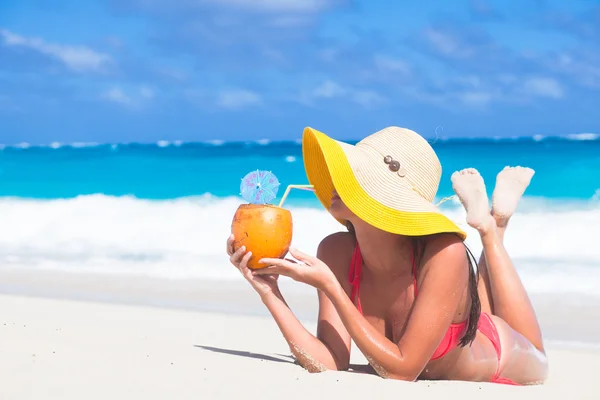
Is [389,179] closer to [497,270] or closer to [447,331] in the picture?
[447,331]

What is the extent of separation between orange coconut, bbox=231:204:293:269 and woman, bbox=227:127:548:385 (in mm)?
47

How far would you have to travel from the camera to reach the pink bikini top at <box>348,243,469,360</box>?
3.80 meters

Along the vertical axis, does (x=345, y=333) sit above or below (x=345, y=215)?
below

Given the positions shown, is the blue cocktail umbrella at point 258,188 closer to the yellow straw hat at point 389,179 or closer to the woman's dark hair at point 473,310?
the yellow straw hat at point 389,179

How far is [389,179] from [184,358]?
59.2 inches

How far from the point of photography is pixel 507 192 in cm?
512

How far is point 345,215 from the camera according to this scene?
367 centimetres

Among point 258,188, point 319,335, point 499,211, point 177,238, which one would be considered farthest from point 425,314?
point 177,238

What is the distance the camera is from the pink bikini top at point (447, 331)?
12.5 feet

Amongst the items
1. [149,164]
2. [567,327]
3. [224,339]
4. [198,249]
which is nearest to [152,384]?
[224,339]

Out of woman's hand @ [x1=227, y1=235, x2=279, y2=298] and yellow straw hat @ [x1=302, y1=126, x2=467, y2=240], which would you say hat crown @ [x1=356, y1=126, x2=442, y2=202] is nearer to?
yellow straw hat @ [x1=302, y1=126, x2=467, y2=240]

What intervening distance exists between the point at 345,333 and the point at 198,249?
780 cm

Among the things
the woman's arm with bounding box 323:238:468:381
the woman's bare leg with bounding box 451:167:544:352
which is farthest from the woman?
the woman's bare leg with bounding box 451:167:544:352

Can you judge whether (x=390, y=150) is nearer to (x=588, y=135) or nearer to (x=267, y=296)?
(x=267, y=296)
